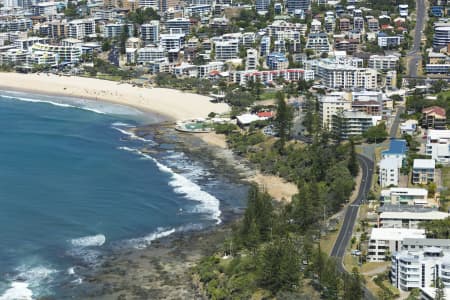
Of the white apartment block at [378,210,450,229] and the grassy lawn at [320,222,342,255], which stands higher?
the white apartment block at [378,210,450,229]

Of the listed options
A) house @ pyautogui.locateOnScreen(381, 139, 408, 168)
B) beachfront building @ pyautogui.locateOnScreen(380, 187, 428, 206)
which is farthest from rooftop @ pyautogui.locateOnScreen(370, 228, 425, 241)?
house @ pyautogui.locateOnScreen(381, 139, 408, 168)

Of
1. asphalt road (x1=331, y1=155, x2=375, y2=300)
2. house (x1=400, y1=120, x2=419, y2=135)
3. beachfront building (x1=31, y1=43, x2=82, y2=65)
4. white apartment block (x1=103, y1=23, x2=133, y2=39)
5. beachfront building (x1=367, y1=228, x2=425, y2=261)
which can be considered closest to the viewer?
beachfront building (x1=367, y1=228, x2=425, y2=261)

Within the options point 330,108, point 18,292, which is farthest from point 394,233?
point 330,108

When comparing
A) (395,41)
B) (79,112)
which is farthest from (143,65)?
(395,41)

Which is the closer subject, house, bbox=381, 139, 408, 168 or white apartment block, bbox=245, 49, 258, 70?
house, bbox=381, 139, 408, 168

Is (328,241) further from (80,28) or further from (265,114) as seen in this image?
(80,28)

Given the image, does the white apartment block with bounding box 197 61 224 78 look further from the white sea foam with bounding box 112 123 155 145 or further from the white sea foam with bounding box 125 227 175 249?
the white sea foam with bounding box 125 227 175 249
